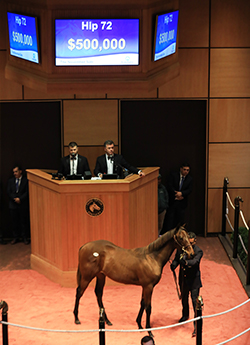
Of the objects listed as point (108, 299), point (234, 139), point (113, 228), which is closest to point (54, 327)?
point (108, 299)

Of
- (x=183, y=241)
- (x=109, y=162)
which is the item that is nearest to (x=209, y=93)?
(x=109, y=162)

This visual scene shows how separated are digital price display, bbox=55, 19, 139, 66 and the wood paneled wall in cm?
114

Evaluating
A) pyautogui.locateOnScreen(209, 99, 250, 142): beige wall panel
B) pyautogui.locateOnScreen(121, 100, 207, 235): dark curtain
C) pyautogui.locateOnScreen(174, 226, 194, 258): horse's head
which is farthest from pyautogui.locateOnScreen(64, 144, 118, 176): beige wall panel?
pyautogui.locateOnScreen(174, 226, 194, 258): horse's head

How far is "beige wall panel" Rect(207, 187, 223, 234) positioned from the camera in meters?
9.64

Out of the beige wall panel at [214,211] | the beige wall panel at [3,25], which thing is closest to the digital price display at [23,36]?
the beige wall panel at [3,25]

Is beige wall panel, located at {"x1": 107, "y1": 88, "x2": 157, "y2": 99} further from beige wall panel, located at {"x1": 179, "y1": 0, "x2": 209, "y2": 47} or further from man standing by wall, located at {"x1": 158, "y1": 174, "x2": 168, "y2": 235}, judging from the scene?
man standing by wall, located at {"x1": 158, "y1": 174, "x2": 168, "y2": 235}

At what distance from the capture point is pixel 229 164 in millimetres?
9594

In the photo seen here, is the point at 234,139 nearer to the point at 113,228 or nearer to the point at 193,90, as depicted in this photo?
the point at 193,90

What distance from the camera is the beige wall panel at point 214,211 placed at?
964 centimetres

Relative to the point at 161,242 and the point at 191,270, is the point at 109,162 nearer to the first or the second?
the point at 161,242

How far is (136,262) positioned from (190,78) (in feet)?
15.4

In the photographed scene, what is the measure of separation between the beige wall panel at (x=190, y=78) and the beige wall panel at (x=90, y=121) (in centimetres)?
108

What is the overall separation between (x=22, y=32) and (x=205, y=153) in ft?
13.6

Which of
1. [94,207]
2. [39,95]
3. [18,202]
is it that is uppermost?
[39,95]
